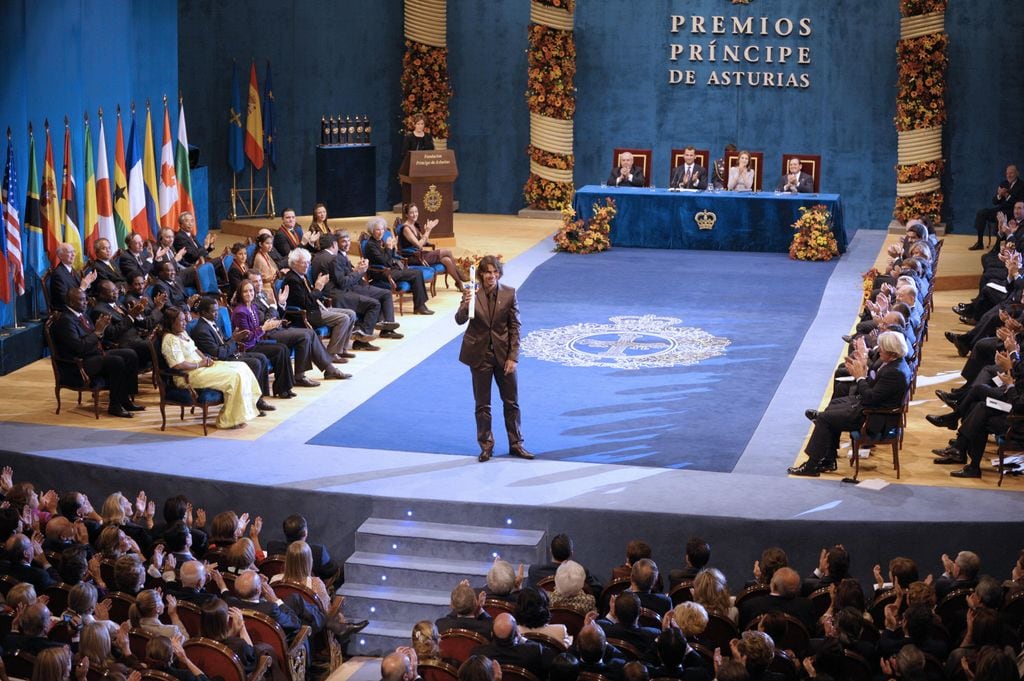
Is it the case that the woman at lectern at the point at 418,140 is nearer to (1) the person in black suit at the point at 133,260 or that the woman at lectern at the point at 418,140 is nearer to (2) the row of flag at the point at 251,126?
(2) the row of flag at the point at 251,126

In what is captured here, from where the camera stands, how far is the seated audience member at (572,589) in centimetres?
740

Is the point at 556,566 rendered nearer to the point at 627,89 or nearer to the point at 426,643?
the point at 426,643

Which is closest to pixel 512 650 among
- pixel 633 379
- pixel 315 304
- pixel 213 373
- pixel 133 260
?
pixel 213 373

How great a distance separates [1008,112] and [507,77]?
737 centimetres

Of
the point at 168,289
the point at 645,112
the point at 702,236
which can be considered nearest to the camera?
the point at 168,289

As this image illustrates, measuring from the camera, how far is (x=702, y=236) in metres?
19.0

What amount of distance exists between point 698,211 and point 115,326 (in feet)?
30.1

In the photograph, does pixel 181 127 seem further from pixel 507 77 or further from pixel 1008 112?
pixel 1008 112

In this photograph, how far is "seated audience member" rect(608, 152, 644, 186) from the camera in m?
19.6

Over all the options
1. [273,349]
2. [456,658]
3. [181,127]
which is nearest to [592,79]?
[181,127]

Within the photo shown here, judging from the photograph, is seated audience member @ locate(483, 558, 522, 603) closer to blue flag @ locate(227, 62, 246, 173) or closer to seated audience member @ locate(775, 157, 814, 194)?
seated audience member @ locate(775, 157, 814, 194)

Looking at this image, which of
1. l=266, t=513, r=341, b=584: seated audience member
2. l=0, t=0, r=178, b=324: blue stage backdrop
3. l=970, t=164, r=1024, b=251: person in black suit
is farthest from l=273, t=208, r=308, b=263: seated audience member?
l=970, t=164, r=1024, b=251: person in black suit

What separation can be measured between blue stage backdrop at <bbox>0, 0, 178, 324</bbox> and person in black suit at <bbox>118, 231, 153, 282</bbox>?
1.09 metres

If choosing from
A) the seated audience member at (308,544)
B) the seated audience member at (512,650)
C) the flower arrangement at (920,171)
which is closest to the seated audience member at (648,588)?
the seated audience member at (512,650)
